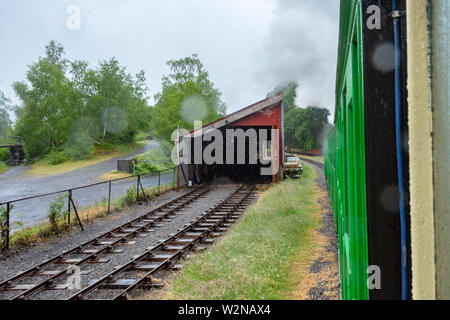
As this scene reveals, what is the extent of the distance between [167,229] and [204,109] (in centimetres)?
2744

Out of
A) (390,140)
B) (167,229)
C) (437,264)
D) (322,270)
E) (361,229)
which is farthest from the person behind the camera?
(167,229)

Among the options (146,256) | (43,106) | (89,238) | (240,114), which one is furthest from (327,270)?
(43,106)

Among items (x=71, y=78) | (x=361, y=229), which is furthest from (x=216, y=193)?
(x=71, y=78)

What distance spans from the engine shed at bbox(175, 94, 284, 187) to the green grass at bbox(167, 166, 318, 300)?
33.5ft

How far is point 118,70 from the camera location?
153 ft

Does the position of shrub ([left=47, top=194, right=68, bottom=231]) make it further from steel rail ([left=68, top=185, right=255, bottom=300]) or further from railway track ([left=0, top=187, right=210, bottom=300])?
steel rail ([left=68, top=185, right=255, bottom=300])

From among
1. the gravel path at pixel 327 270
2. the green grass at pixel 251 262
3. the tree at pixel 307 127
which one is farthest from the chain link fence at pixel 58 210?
A: the tree at pixel 307 127

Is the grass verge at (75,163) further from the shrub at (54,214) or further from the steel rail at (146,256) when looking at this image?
the steel rail at (146,256)

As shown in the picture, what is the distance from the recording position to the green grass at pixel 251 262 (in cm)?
589

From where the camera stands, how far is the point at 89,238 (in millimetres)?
10297

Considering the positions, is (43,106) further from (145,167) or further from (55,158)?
(145,167)
